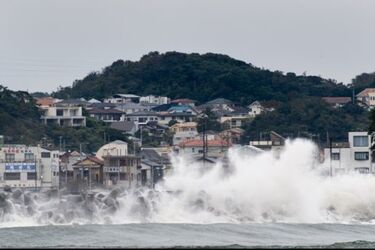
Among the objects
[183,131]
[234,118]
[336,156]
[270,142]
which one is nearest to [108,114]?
[234,118]

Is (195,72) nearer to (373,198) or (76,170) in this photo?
(76,170)

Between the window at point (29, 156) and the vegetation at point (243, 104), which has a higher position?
the vegetation at point (243, 104)

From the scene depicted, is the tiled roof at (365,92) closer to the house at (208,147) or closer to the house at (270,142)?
the house at (270,142)

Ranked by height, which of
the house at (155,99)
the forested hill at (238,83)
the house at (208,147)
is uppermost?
the forested hill at (238,83)

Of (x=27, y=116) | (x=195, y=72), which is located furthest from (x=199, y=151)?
(x=195, y=72)

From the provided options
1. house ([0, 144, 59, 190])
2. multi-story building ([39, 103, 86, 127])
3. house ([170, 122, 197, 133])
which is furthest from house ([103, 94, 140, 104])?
house ([0, 144, 59, 190])

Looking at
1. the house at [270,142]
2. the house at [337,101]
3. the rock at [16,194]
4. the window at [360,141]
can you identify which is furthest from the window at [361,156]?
the house at [337,101]
